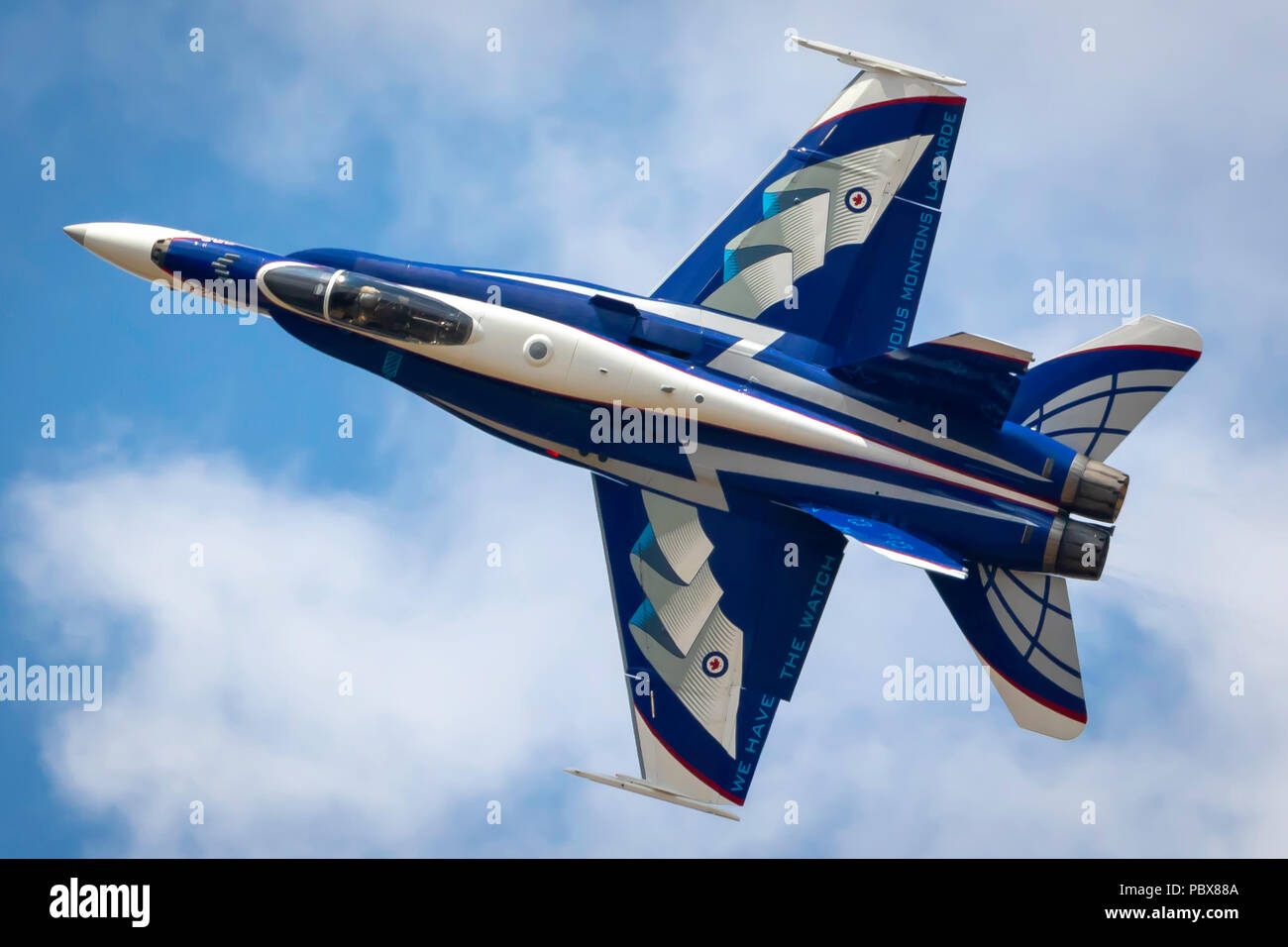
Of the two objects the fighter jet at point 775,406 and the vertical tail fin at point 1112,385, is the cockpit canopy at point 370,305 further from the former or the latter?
the vertical tail fin at point 1112,385

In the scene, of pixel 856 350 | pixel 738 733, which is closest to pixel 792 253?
pixel 856 350

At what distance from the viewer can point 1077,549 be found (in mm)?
18984

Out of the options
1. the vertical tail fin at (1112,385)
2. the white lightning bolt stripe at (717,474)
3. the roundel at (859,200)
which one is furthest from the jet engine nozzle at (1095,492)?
the roundel at (859,200)

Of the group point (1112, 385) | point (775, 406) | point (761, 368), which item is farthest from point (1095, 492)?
point (761, 368)

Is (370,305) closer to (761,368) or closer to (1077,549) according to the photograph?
(761,368)

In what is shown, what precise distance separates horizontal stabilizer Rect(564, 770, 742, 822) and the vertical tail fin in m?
6.89

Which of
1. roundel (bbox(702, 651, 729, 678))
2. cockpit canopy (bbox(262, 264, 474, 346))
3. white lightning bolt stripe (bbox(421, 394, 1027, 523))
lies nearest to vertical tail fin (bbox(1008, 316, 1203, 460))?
white lightning bolt stripe (bbox(421, 394, 1027, 523))

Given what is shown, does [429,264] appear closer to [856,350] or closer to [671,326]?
[671,326]

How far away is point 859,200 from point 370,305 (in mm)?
7211

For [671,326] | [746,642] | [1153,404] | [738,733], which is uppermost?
[671,326]

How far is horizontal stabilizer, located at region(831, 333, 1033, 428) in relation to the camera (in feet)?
60.7

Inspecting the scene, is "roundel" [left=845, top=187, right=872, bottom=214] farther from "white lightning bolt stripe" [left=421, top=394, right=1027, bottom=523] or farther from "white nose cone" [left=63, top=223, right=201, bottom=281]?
"white nose cone" [left=63, top=223, right=201, bottom=281]

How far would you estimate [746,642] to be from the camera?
2020 centimetres

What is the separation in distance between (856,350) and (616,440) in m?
3.71
